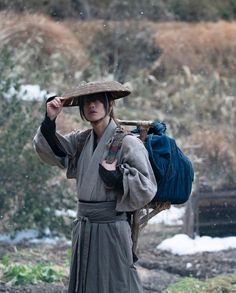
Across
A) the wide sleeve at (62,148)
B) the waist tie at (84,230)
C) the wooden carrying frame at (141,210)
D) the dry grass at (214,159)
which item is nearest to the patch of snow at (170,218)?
the dry grass at (214,159)

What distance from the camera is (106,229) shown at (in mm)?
5426

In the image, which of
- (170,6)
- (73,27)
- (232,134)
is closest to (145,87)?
(232,134)

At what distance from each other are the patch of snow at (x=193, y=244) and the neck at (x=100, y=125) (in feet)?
20.8

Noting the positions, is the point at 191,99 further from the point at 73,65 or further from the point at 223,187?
the point at 223,187

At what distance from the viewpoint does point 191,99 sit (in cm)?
1819

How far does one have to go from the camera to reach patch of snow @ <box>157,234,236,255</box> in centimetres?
1177

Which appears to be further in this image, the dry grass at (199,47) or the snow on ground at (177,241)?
the dry grass at (199,47)

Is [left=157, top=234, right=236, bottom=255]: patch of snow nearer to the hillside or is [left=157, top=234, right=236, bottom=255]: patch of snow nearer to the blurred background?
the blurred background

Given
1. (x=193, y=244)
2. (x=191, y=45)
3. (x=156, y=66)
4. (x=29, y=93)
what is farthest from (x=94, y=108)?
(x=191, y=45)

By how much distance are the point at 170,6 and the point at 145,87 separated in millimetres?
7531

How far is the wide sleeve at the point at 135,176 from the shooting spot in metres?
5.25

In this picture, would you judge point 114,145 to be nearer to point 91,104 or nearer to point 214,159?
point 91,104

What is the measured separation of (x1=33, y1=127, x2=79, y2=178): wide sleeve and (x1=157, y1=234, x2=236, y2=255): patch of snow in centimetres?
619

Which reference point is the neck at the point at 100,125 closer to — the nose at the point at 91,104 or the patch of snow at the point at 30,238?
the nose at the point at 91,104
